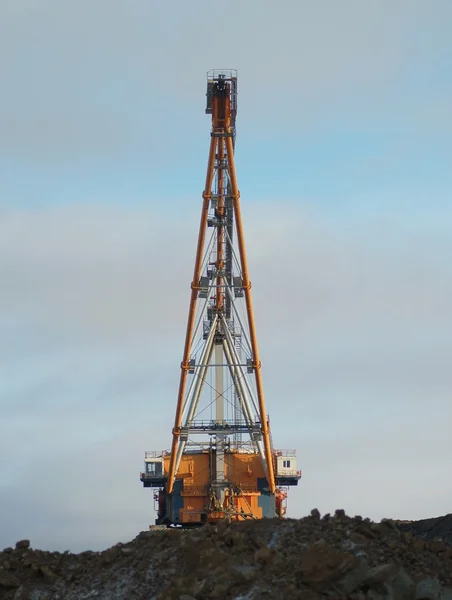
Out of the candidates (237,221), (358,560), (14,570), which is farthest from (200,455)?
(358,560)

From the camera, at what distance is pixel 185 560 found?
23.8 m

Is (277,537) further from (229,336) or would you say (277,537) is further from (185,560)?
(229,336)

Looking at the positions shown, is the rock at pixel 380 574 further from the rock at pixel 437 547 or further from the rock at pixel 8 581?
the rock at pixel 8 581

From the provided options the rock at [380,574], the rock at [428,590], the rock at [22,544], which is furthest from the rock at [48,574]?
the rock at [428,590]

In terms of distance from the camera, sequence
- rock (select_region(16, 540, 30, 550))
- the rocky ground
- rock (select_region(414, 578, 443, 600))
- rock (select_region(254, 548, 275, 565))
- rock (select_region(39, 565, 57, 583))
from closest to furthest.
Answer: the rocky ground, rock (select_region(414, 578, 443, 600)), rock (select_region(254, 548, 275, 565)), rock (select_region(39, 565, 57, 583)), rock (select_region(16, 540, 30, 550))

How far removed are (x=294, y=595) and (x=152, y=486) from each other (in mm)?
47590

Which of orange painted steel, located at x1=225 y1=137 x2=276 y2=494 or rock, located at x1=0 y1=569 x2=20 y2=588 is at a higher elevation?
orange painted steel, located at x1=225 y1=137 x2=276 y2=494

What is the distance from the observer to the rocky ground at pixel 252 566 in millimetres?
21750

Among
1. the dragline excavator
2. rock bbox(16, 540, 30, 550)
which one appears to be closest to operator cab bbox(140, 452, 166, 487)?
the dragline excavator

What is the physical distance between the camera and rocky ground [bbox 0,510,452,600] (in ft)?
71.4

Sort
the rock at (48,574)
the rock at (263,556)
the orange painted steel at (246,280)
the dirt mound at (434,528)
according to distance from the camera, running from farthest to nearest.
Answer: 1. the orange painted steel at (246,280)
2. the dirt mound at (434,528)
3. the rock at (48,574)
4. the rock at (263,556)

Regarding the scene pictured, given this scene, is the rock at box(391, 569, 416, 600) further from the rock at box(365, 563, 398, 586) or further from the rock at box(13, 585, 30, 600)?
the rock at box(13, 585, 30, 600)

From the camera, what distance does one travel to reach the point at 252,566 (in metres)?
22.5

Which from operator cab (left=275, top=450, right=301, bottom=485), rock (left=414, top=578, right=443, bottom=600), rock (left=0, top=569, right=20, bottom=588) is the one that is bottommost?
rock (left=414, top=578, right=443, bottom=600)
